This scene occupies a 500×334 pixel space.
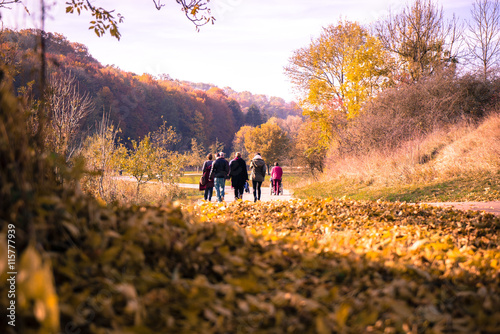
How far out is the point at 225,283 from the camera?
2.06 metres

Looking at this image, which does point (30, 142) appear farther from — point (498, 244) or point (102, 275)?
point (498, 244)

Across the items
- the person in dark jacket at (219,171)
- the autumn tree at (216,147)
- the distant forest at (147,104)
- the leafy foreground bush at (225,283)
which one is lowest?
the leafy foreground bush at (225,283)

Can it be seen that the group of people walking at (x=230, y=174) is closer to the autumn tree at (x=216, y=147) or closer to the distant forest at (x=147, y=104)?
the distant forest at (x=147, y=104)

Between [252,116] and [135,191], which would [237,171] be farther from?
[252,116]

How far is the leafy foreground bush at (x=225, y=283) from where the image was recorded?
62.1 inches

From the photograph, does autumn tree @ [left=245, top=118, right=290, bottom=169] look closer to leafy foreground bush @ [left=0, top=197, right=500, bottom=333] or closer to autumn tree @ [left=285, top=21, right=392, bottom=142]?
autumn tree @ [left=285, top=21, right=392, bottom=142]

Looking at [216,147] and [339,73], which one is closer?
[339,73]

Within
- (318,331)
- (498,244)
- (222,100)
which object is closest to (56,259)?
(318,331)

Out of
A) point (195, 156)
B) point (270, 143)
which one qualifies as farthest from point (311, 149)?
point (270, 143)

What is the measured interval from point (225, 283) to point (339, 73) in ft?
94.0

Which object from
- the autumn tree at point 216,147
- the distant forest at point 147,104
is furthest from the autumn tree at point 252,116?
the autumn tree at point 216,147

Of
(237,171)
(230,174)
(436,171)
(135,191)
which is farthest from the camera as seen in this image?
(135,191)

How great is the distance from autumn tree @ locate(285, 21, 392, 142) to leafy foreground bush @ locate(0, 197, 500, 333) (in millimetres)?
23772

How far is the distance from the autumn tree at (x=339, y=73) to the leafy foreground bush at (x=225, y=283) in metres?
23.8
